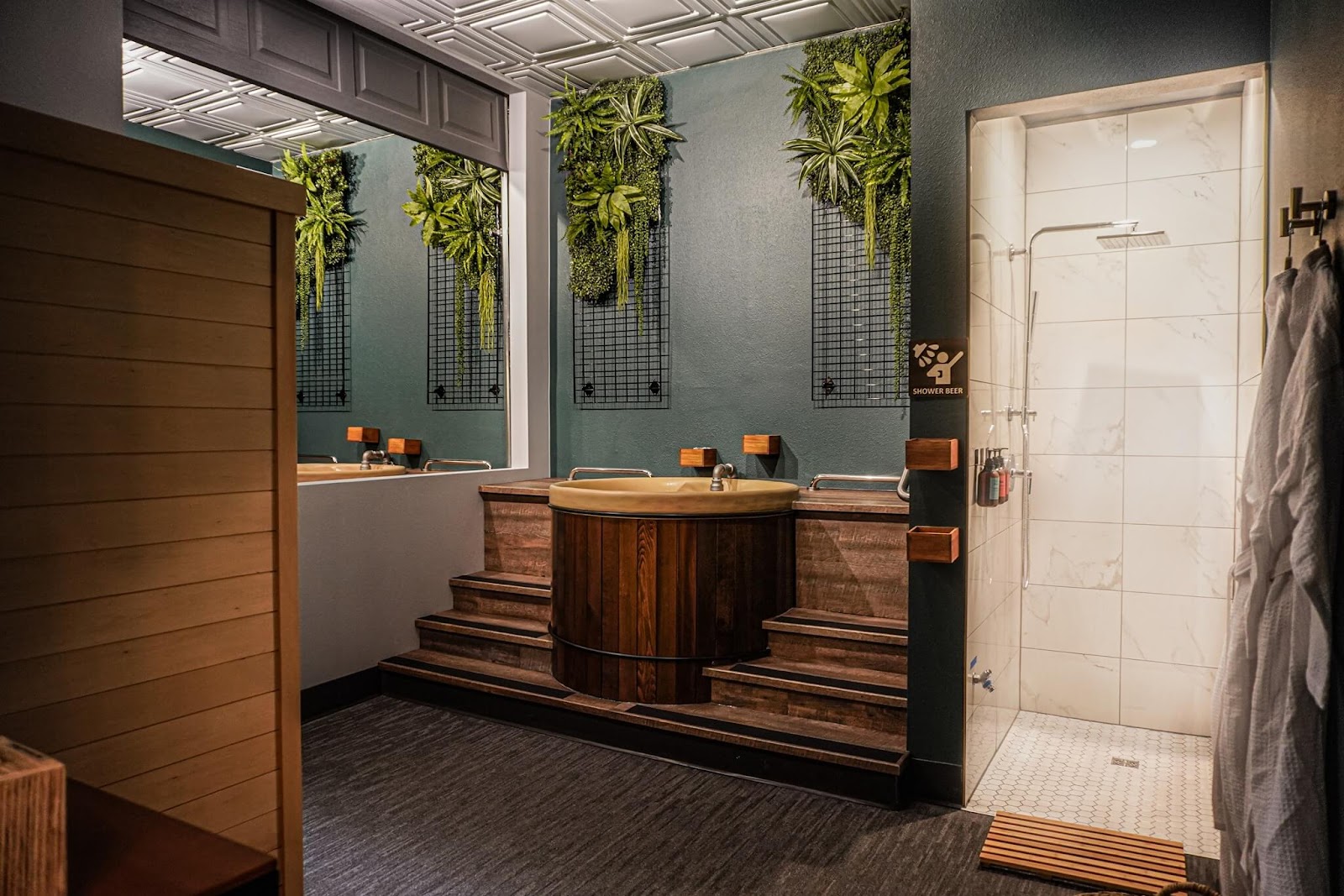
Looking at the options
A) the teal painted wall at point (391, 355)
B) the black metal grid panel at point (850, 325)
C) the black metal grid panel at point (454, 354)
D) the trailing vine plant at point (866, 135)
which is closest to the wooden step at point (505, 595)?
the teal painted wall at point (391, 355)

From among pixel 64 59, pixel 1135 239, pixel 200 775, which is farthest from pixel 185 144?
pixel 1135 239

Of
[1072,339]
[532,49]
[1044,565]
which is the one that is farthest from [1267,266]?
[532,49]

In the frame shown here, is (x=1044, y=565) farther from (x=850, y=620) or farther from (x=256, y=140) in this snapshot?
(x=256, y=140)

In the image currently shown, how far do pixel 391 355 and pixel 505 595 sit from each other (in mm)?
1707

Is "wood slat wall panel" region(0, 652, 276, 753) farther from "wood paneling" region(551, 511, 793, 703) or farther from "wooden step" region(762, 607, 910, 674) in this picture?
"wooden step" region(762, 607, 910, 674)

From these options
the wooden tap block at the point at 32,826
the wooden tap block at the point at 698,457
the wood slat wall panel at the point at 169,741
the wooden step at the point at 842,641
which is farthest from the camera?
the wooden tap block at the point at 698,457

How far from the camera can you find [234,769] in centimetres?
176

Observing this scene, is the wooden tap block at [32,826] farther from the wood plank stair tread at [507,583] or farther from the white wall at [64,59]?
the wood plank stair tread at [507,583]

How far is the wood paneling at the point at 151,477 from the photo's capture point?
1467 mm

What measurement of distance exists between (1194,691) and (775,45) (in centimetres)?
341

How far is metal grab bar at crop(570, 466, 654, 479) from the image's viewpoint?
477 cm

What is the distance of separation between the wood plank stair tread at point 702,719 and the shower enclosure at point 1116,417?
49cm

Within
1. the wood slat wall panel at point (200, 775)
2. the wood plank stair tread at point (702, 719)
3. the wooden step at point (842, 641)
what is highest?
the wood slat wall panel at point (200, 775)

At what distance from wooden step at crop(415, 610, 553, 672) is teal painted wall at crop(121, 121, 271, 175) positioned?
2.08 meters
